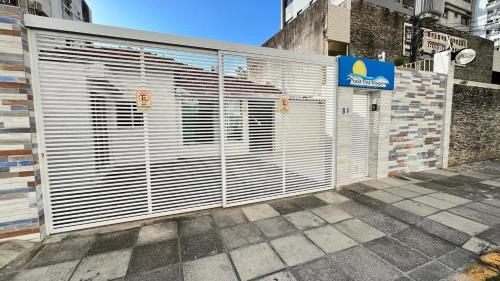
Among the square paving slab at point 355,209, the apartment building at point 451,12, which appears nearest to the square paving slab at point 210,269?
the square paving slab at point 355,209

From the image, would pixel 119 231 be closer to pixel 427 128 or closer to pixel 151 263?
pixel 151 263

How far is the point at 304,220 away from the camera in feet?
12.3

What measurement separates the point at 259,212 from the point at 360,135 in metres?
3.88

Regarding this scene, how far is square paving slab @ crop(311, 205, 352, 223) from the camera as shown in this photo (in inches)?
149

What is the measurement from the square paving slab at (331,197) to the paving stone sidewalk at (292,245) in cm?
7

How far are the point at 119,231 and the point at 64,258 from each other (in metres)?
0.73

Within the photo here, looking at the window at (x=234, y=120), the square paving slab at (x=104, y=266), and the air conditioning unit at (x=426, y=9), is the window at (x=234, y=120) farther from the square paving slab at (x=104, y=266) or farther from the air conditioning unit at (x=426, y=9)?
the air conditioning unit at (x=426, y=9)

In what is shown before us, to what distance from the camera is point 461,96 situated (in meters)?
7.46

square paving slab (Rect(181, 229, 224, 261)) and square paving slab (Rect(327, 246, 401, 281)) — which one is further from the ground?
square paving slab (Rect(181, 229, 224, 261))

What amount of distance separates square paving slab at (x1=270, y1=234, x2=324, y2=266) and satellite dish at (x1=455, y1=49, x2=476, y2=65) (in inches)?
307

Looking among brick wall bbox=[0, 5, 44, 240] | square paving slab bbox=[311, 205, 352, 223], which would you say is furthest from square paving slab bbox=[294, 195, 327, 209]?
brick wall bbox=[0, 5, 44, 240]

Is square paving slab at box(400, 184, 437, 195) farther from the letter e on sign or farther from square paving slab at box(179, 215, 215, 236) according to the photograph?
the letter e on sign

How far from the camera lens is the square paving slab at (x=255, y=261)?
248 cm

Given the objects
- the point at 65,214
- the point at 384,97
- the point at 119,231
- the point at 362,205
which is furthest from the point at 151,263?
the point at 384,97
